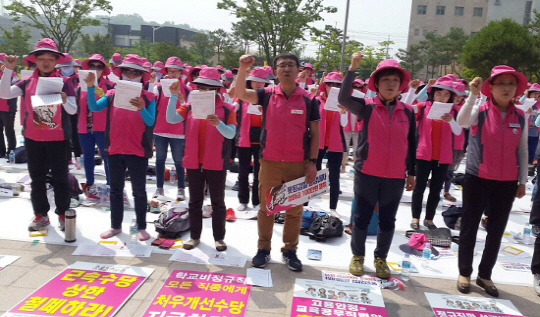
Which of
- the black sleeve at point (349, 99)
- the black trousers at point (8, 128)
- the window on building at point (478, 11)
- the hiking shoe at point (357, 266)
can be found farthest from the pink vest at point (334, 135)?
the window on building at point (478, 11)

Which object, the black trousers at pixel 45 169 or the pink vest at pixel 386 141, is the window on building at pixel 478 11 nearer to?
the pink vest at pixel 386 141

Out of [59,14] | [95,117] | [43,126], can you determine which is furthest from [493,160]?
[59,14]

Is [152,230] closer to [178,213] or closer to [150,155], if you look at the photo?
[178,213]

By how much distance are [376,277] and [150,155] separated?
2.80 meters

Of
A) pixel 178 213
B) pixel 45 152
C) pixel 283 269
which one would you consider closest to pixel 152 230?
pixel 178 213

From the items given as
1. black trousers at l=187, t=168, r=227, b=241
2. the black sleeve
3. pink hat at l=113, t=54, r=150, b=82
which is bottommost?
black trousers at l=187, t=168, r=227, b=241

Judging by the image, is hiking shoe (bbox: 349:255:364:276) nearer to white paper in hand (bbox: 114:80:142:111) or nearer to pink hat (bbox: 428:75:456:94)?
pink hat (bbox: 428:75:456:94)

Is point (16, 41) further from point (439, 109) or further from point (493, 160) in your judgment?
point (493, 160)

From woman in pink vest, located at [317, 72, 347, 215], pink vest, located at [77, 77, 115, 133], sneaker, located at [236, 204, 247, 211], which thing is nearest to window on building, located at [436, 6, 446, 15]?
woman in pink vest, located at [317, 72, 347, 215]

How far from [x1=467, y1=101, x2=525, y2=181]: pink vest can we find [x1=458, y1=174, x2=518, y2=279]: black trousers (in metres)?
0.12

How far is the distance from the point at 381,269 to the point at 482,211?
1133 millimetres

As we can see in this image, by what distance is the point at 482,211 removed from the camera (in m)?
4.09

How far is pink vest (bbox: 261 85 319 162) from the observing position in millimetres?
3996

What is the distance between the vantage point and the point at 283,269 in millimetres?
4355
